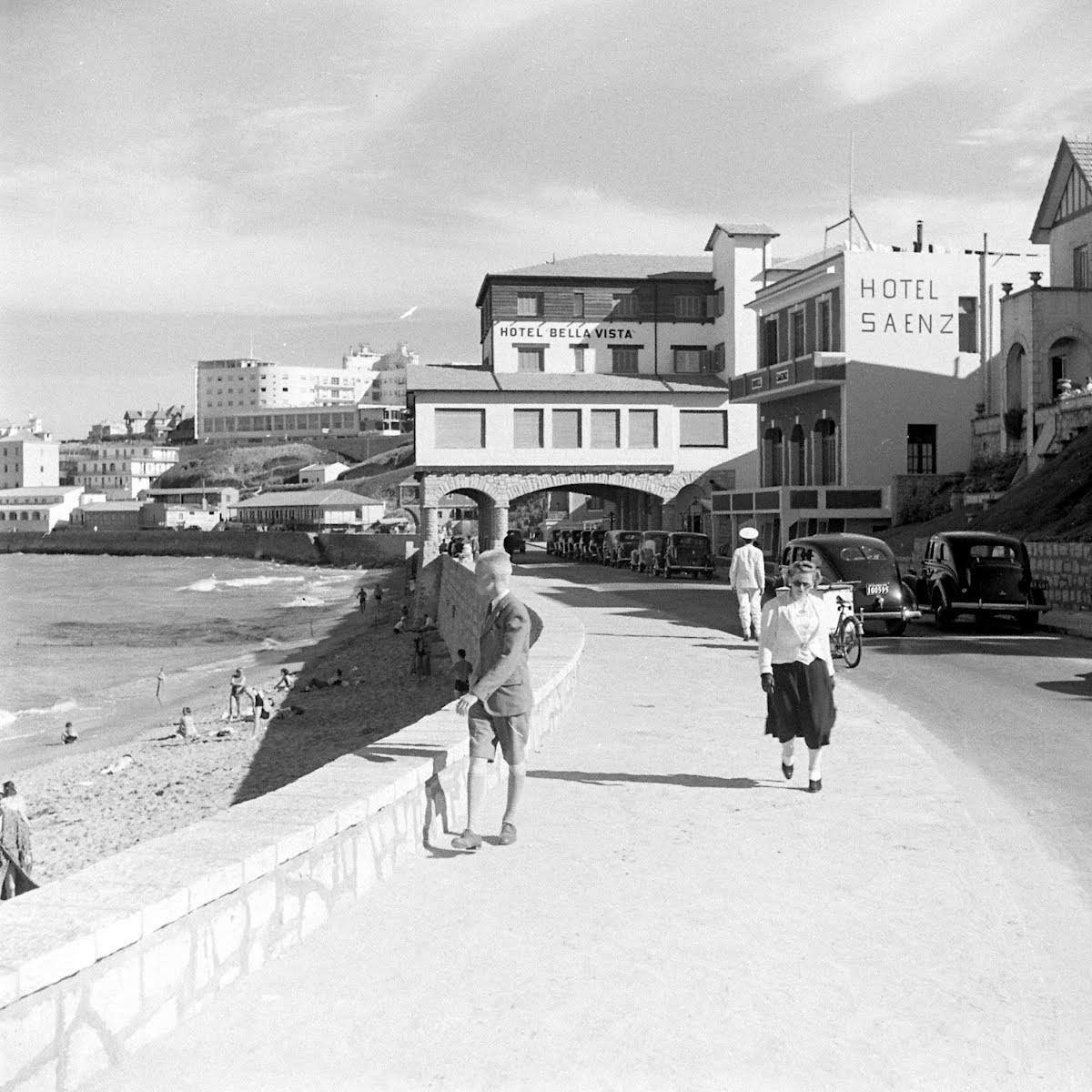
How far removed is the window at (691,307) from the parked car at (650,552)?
25269 mm

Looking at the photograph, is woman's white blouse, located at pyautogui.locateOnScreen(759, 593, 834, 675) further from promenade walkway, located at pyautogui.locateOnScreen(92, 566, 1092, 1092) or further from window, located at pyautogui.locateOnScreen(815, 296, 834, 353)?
window, located at pyautogui.locateOnScreen(815, 296, 834, 353)

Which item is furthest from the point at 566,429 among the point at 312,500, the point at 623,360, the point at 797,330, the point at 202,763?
the point at 312,500

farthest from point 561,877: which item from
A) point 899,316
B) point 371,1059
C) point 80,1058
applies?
point 899,316

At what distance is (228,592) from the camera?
77.9m

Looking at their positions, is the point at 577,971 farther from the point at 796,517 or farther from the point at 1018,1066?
the point at 796,517

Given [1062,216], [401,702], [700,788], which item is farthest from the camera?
[1062,216]

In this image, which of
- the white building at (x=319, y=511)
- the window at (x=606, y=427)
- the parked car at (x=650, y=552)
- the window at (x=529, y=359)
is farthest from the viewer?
the white building at (x=319, y=511)

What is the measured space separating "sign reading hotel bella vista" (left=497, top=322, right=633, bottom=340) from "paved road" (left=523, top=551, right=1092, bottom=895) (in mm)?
44464

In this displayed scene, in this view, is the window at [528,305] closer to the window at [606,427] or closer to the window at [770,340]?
the window at [606,427]

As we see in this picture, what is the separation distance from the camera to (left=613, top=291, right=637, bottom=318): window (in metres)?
70.9

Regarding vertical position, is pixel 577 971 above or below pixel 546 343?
below

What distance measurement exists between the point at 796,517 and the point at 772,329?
11.5 m

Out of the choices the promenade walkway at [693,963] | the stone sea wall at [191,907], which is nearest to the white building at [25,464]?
the promenade walkway at [693,963]

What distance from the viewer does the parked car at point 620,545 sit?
53406 mm
